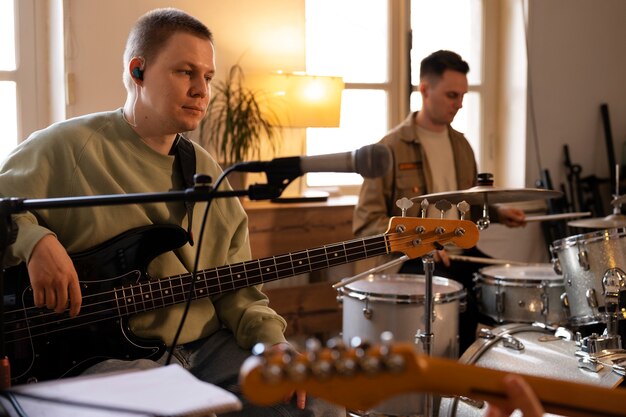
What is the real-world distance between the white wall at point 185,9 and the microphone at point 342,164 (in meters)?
2.23

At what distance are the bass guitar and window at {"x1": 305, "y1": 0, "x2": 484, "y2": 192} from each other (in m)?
2.10

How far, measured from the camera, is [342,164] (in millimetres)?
1218

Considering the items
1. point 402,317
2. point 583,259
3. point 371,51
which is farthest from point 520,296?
point 371,51

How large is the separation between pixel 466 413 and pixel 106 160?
124cm

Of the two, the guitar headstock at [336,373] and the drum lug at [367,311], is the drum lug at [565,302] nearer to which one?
the drum lug at [367,311]

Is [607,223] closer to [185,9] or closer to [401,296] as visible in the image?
[401,296]

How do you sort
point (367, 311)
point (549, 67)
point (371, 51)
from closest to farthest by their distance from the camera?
point (367, 311) → point (371, 51) → point (549, 67)

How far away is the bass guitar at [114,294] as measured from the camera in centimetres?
173

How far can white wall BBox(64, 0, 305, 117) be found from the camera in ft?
10.8

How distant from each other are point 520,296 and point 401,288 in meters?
0.49

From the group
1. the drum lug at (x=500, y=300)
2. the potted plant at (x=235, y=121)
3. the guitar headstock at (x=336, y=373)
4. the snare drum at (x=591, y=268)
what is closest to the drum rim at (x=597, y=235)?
the snare drum at (x=591, y=268)

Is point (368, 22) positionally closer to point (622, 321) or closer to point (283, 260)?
point (622, 321)

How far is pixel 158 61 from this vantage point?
1968 mm

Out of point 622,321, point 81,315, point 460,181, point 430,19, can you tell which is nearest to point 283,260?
point 81,315
